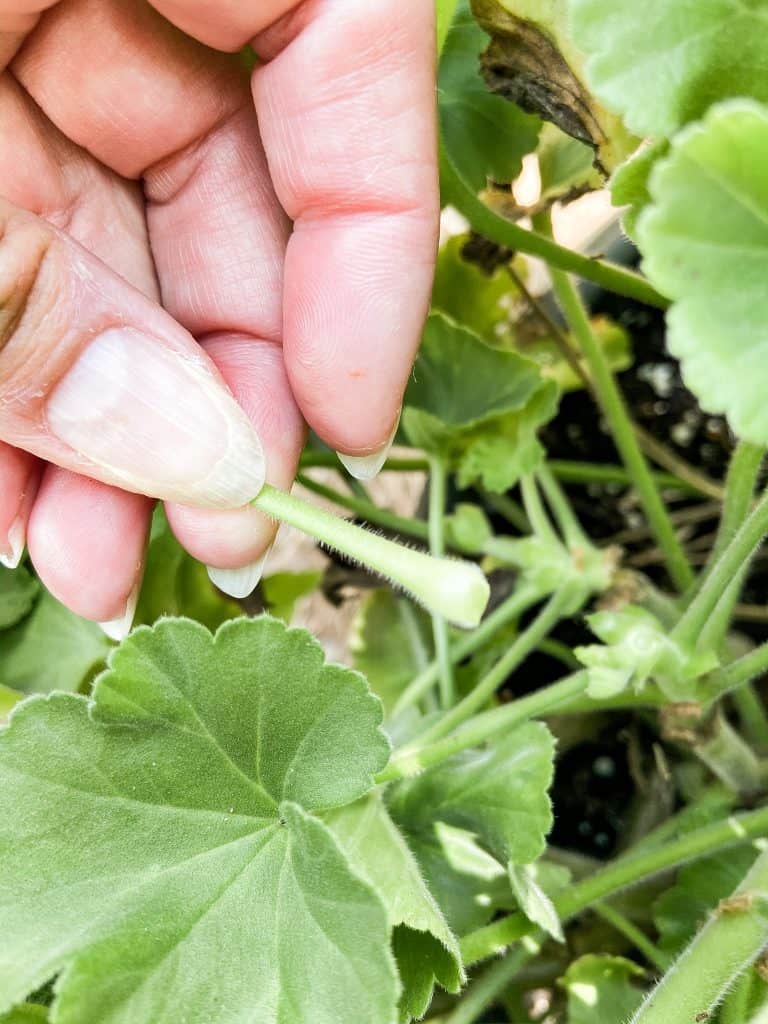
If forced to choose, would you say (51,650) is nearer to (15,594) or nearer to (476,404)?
(15,594)

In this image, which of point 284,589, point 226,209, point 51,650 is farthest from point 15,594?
point 226,209

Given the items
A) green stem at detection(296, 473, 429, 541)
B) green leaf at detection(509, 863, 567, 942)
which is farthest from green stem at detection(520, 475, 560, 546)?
green leaf at detection(509, 863, 567, 942)

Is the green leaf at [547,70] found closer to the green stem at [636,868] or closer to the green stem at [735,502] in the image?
the green stem at [735,502]

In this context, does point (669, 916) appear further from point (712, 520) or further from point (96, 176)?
point (96, 176)

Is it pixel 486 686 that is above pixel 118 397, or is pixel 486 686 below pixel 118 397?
below

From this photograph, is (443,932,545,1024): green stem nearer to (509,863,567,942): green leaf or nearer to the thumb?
(509,863,567,942): green leaf
